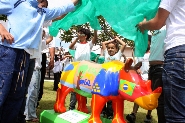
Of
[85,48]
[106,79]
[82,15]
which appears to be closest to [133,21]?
[106,79]

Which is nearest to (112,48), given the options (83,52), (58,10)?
(83,52)

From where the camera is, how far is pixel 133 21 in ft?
7.80

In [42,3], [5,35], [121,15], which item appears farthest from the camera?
[121,15]

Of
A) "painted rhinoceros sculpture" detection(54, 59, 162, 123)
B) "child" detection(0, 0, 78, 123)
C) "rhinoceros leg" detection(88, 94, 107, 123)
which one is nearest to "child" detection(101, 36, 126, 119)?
"painted rhinoceros sculpture" detection(54, 59, 162, 123)

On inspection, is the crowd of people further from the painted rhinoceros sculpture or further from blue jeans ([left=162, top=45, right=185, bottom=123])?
the painted rhinoceros sculpture

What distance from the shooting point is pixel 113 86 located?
2.62 m

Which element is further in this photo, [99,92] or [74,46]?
[74,46]

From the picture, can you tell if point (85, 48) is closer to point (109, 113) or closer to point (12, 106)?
point (109, 113)

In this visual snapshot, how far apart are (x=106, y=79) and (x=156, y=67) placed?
807 millimetres

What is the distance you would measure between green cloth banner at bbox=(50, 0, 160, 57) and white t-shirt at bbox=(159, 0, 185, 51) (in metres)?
0.46

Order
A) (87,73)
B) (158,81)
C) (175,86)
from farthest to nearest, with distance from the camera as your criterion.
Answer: (158,81), (87,73), (175,86)

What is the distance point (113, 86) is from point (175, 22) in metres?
1.08

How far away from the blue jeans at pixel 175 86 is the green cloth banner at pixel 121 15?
650mm

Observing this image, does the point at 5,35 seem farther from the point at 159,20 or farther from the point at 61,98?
the point at 61,98
